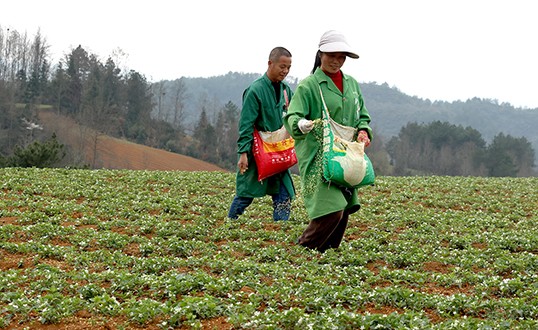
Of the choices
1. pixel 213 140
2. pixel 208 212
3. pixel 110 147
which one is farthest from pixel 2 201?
pixel 213 140

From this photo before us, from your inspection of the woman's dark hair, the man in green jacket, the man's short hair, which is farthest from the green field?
the man's short hair

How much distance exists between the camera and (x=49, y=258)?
7.01 meters

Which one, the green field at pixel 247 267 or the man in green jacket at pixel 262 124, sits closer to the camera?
the green field at pixel 247 267

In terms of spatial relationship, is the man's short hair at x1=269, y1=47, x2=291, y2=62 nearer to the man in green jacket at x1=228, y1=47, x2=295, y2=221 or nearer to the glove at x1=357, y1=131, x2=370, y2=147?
the man in green jacket at x1=228, y1=47, x2=295, y2=221

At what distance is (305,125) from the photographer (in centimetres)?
647

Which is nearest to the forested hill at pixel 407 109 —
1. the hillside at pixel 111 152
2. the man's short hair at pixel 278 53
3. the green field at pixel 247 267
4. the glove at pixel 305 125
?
the hillside at pixel 111 152

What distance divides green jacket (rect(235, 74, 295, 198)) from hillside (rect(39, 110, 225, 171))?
50056 mm

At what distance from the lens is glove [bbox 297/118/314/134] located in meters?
6.45

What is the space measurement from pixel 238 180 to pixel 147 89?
→ 76040 millimetres

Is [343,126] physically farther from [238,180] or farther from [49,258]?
[49,258]

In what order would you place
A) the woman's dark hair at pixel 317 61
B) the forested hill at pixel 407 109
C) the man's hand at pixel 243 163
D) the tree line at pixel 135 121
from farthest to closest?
the forested hill at pixel 407 109 < the tree line at pixel 135 121 < the man's hand at pixel 243 163 < the woman's dark hair at pixel 317 61

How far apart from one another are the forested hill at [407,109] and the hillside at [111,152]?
5942cm

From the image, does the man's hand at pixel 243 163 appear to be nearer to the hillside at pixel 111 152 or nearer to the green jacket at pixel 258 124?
the green jacket at pixel 258 124

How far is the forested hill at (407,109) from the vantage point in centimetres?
14538
